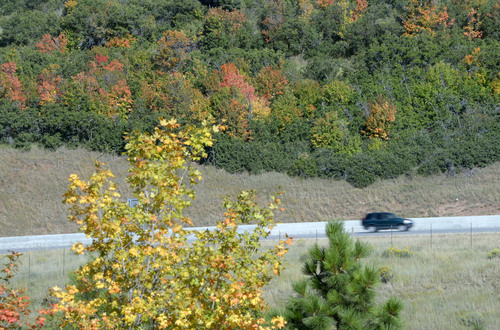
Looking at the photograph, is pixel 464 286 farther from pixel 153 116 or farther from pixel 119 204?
pixel 153 116

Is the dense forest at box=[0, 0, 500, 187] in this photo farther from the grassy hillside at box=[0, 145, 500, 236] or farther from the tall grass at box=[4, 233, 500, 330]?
the tall grass at box=[4, 233, 500, 330]

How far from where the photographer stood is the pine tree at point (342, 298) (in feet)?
38.2

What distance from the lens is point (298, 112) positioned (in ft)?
161

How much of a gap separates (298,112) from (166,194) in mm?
40456

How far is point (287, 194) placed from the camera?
42781mm

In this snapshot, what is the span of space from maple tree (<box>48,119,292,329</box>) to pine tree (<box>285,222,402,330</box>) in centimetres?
245

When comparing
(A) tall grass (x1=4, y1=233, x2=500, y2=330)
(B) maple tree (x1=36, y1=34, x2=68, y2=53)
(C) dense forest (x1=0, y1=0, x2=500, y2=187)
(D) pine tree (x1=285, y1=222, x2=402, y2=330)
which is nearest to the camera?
(D) pine tree (x1=285, y1=222, x2=402, y2=330)

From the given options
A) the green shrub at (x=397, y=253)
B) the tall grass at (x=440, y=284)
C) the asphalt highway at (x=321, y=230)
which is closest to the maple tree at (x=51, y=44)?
the asphalt highway at (x=321, y=230)

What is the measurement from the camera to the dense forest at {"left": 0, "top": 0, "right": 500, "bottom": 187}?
150 ft

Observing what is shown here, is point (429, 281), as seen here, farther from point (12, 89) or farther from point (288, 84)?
point (12, 89)

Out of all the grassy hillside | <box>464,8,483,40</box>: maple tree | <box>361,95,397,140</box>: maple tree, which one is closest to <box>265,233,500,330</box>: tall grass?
the grassy hillside

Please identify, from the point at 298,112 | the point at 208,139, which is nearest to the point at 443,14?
the point at 298,112

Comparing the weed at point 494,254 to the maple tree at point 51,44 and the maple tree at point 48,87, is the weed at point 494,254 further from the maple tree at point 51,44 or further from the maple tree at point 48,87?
the maple tree at point 51,44

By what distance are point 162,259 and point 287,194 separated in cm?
3379
